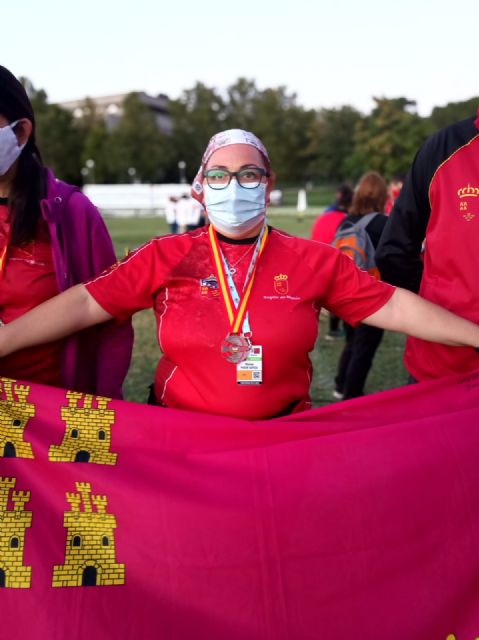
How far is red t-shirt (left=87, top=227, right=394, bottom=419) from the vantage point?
261 cm

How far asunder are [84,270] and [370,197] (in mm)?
4593

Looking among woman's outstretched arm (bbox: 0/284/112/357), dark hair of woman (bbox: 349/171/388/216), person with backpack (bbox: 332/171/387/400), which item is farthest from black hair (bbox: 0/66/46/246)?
dark hair of woman (bbox: 349/171/388/216)

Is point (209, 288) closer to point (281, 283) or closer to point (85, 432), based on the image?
point (281, 283)

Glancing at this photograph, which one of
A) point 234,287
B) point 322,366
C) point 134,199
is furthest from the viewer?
point 134,199

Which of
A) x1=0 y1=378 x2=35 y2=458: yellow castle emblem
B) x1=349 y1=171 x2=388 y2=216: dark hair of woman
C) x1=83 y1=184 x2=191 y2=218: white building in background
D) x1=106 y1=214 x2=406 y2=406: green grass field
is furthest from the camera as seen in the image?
x1=83 y1=184 x2=191 y2=218: white building in background

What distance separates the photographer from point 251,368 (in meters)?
2.58

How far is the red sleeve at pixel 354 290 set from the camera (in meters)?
2.74

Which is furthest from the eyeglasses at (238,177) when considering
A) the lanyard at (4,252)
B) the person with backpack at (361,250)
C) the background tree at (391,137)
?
the background tree at (391,137)

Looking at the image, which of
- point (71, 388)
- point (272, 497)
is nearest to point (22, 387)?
point (71, 388)

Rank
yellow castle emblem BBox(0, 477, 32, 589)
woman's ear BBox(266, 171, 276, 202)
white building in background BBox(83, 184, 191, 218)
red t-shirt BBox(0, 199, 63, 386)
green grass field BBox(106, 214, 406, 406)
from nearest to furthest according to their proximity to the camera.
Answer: yellow castle emblem BBox(0, 477, 32, 589)
red t-shirt BBox(0, 199, 63, 386)
woman's ear BBox(266, 171, 276, 202)
green grass field BBox(106, 214, 406, 406)
white building in background BBox(83, 184, 191, 218)

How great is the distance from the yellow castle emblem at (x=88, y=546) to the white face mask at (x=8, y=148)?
1.32 m

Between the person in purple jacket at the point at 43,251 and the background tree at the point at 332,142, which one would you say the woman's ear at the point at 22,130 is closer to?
the person in purple jacket at the point at 43,251

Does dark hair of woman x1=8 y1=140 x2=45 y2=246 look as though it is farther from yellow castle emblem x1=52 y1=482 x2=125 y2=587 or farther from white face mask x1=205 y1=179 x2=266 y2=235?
yellow castle emblem x1=52 y1=482 x2=125 y2=587

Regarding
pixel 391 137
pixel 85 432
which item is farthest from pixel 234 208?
pixel 391 137
